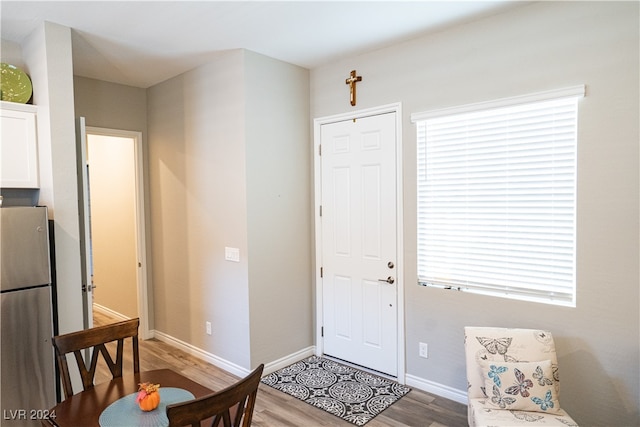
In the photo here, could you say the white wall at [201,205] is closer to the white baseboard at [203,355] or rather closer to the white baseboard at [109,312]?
the white baseboard at [203,355]

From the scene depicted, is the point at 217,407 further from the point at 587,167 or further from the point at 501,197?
the point at 587,167

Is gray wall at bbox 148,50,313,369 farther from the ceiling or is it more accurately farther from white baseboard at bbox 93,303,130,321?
white baseboard at bbox 93,303,130,321

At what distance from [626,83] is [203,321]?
383 centimetres

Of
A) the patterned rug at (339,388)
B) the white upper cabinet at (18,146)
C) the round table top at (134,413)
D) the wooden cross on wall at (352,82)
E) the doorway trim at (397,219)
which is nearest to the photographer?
the round table top at (134,413)

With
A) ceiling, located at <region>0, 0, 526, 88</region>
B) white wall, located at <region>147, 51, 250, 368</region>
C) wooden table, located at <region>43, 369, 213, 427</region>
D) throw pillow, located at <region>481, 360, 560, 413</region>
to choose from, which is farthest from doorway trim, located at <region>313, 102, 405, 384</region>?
wooden table, located at <region>43, 369, 213, 427</region>

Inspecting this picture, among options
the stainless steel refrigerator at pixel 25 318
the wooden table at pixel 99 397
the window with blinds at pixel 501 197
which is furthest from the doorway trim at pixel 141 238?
the window with blinds at pixel 501 197

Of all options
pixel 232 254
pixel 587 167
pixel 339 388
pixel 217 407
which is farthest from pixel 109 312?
pixel 587 167

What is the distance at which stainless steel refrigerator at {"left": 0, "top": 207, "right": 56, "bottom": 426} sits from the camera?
239cm

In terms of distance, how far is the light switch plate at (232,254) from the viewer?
11.7ft

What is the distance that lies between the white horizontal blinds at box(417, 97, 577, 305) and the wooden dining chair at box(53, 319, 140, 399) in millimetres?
2170

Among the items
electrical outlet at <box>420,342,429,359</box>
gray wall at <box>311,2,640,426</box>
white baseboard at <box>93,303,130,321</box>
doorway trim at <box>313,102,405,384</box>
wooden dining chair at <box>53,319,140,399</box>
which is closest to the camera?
wooden dining chair at <box>53,319,140,399</box>

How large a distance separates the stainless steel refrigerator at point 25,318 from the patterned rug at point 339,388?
5.43ft

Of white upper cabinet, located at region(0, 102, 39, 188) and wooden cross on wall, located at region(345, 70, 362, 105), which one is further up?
wooden cross on wall, located at region(345, 70, 362, 105)

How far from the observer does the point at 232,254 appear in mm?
3619
